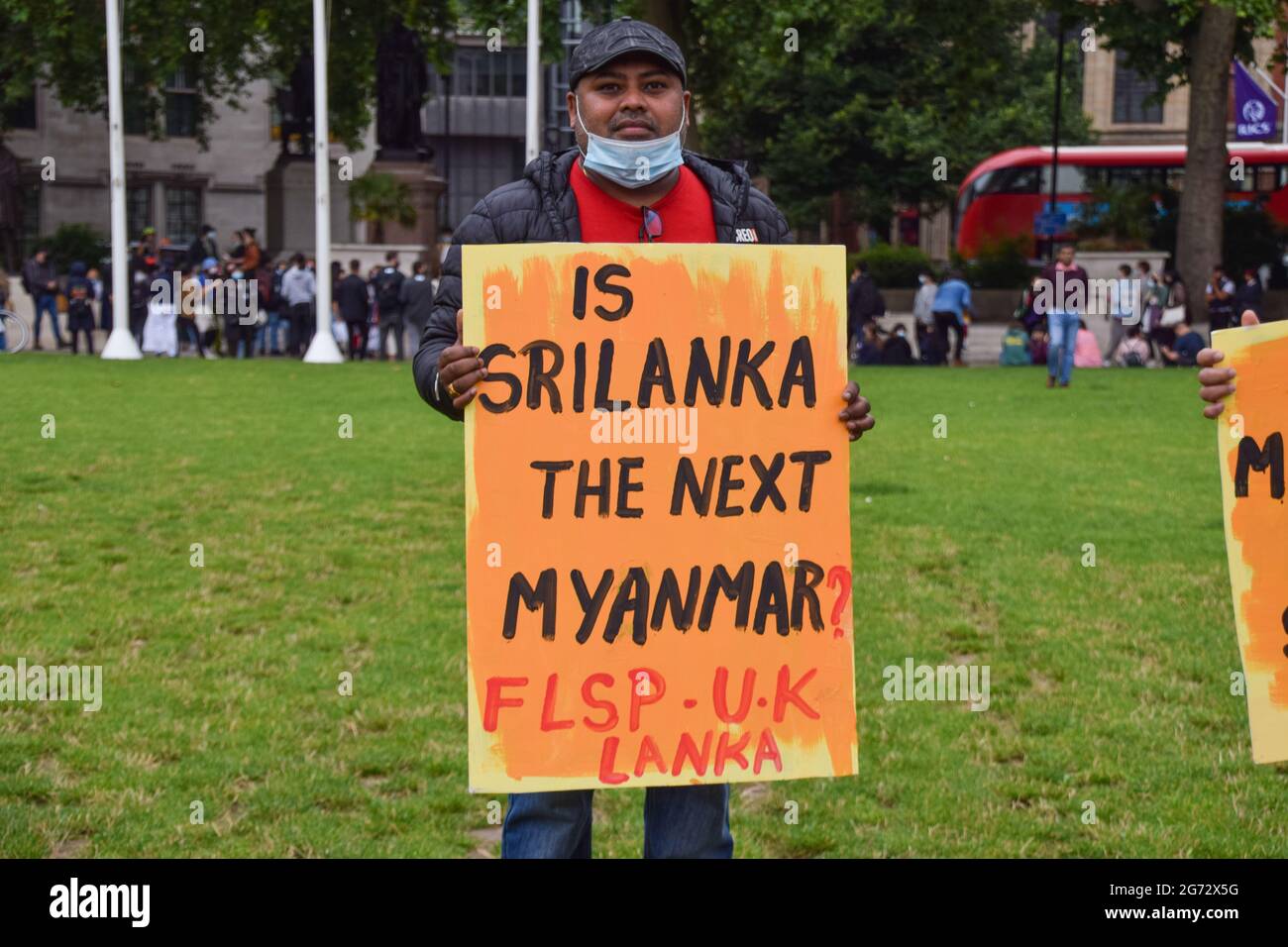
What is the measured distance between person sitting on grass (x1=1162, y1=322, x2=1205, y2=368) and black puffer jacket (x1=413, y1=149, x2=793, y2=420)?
89.3 feet

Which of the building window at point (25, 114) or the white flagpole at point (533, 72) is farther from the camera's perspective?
the building window at point (25, 114)

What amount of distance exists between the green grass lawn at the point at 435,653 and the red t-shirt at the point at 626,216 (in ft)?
7.25

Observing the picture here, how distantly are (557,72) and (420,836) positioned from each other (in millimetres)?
71044

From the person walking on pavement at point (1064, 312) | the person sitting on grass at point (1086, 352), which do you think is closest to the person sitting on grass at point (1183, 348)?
the person sitting on grass at point (1086, 352)

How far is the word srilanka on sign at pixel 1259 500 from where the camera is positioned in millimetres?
4234

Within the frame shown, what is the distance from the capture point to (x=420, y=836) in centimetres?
572

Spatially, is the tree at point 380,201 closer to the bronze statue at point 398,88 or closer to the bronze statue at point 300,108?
the bronze statue at point 398,88

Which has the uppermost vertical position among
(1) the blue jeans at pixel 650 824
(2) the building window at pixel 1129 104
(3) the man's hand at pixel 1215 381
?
(2) the building window at pixel 1129 104

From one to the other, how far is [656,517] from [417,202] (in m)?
33.6

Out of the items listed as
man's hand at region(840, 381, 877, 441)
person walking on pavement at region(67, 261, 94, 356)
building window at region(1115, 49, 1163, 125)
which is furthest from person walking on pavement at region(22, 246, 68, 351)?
building window at region(1115, 49, 1163, 125)

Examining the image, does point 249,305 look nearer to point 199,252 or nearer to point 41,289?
point 199,252

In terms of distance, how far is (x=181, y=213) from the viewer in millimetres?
55375

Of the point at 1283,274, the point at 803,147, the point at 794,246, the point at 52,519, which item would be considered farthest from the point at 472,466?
the point at 803,147
